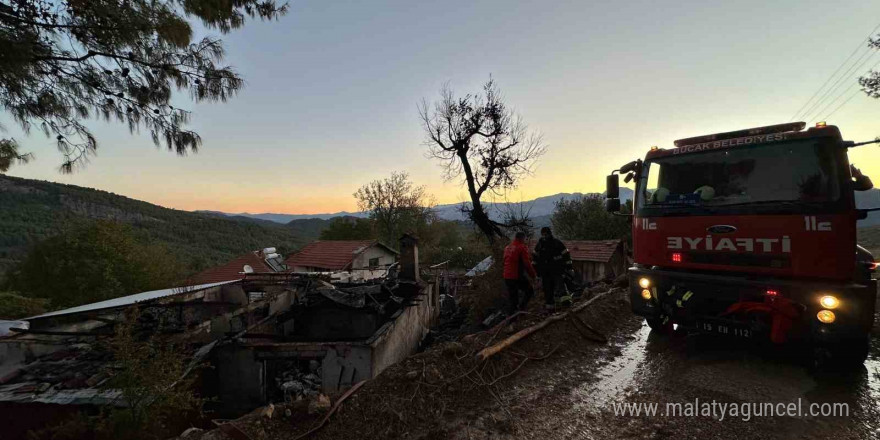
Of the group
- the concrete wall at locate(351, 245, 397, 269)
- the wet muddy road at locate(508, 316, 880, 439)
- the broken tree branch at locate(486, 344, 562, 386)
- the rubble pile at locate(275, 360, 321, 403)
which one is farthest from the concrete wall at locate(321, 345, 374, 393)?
the concrete wall at locate(351, 245, 397, 269)

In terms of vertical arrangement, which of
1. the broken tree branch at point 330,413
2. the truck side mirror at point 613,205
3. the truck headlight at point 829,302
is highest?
the truck side mirror at point 613,205

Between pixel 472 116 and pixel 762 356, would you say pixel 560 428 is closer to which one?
pixel 762 356

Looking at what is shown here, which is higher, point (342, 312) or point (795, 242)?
point (795, 242)

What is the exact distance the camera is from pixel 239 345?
7.00 m

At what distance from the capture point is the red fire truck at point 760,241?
11.2 ft

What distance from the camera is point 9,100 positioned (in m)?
4.12

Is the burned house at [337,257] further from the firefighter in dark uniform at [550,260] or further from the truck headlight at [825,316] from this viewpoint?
the truck headlight at [825,316]

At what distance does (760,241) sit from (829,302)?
2.45ft

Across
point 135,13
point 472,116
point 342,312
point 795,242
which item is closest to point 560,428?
point 795,242

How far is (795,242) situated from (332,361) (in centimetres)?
709

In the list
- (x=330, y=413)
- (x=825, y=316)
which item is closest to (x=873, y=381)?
(x=825, y=316)

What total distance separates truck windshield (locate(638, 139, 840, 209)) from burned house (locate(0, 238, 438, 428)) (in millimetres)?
4906

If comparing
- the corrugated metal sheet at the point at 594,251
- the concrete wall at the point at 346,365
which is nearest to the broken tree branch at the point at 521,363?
the concrete wall at the point at 346,365

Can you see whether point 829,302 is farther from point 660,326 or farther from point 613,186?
point 613,186
